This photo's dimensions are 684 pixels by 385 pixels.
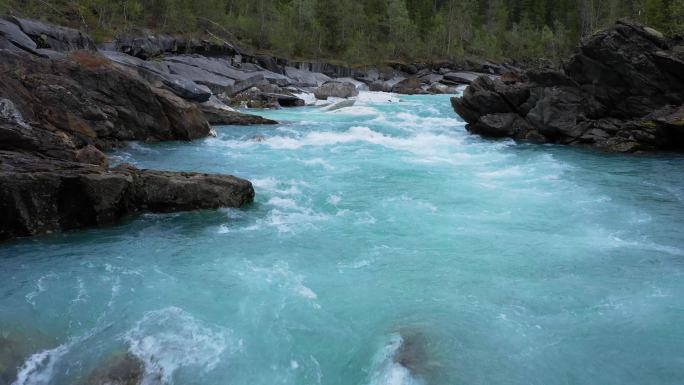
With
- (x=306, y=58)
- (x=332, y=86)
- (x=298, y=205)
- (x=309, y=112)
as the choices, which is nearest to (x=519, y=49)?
(x=306, y=58)

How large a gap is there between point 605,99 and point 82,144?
23556 millimetres

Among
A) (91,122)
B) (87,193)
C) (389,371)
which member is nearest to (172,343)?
(389,371)

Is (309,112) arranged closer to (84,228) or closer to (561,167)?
(561,167)

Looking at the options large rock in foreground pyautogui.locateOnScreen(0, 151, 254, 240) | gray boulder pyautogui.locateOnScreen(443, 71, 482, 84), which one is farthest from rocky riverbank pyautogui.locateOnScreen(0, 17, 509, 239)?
gray boulder pyautogui.locateOnScreen(443, 71, 482, 84)

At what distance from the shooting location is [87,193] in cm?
1253

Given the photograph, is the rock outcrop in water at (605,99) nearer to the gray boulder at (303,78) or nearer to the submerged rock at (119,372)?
the submerged rock at (119,372)

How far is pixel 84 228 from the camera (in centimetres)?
1268

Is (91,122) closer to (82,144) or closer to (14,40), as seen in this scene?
(82,144)

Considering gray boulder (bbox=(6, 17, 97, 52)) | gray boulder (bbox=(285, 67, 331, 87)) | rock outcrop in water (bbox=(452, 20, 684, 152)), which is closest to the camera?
rock outcrop in water (bbox=(452, 20, 684, 152))

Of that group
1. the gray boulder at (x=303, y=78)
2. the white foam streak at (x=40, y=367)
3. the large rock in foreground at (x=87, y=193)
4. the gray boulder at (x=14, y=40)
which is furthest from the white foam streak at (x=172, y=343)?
the gray boulder at (x=303, y=78)

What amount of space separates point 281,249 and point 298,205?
3530mm

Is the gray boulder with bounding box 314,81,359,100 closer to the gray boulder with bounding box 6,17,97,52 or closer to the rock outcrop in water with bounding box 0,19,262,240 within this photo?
the gray boulder with bounding box 6,17,97,52

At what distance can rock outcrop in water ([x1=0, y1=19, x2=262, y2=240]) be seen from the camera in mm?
11977

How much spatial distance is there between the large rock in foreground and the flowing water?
0.49 metres
